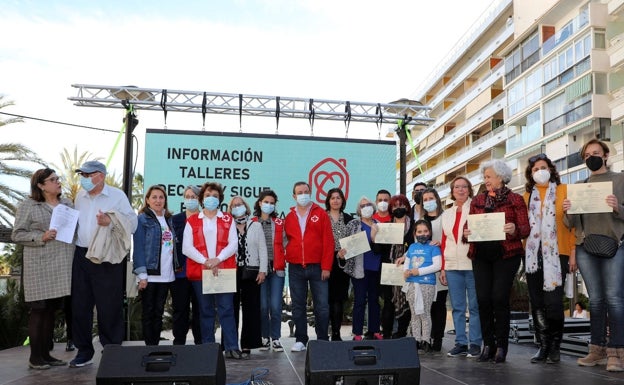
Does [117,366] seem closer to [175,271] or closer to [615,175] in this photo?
[175,271]

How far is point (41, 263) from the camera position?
5.06 meters

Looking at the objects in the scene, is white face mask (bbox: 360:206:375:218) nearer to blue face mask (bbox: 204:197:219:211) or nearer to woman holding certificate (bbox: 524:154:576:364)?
blue face mask (bbox: 204:197:219:211)

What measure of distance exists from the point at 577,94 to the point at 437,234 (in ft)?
88.4

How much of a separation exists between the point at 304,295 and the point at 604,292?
114 inches

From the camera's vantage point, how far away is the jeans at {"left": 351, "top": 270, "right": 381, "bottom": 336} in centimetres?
641

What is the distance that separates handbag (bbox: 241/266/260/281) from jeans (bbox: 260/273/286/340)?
35cm

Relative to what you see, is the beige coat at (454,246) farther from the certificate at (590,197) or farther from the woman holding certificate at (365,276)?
the certificate at (590,197)

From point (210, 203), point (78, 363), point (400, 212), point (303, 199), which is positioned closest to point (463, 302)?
point (400, 212)

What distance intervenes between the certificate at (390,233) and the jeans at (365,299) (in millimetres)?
474

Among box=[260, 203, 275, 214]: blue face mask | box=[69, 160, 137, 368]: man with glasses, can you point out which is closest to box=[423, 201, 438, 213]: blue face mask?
box=[260, 203, 275, 214]: blue face mask

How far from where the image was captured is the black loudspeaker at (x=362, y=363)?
3.11m

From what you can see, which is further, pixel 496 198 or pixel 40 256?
pixel 496 198

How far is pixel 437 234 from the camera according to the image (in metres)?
6.14

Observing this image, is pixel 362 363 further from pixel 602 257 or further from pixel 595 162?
pixel 595 162
